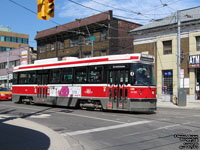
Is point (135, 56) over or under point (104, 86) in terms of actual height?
over

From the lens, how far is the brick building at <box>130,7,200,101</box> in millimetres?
25391

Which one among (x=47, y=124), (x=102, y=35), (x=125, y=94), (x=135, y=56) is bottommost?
(x=47, y=124)

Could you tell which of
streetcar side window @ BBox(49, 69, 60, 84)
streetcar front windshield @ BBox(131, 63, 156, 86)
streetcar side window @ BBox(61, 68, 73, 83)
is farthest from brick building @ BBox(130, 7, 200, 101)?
streetcar side window @ BBox(49, 69, 60, 84)

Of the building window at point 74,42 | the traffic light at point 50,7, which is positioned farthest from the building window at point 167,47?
the traffic light at point 50,7

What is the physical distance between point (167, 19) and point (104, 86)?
17473mm

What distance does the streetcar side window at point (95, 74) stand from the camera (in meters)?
15.8

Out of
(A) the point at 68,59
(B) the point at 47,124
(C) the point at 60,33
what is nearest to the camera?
(B) the point at 47,124

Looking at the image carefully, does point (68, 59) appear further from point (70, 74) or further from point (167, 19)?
point (167, 19)

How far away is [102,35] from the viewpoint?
34625 mm

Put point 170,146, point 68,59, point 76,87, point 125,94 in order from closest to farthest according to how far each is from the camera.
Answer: point 170,146 < point 125,94 < point 76,87 < point 68,59

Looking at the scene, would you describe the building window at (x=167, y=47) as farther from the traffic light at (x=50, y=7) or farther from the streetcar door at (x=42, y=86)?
the traffic light at (x=50, y=7)

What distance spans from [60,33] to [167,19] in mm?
17978

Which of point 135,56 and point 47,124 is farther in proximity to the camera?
point 135,56

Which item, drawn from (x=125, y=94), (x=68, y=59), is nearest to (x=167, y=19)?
(x=68, y=59)
